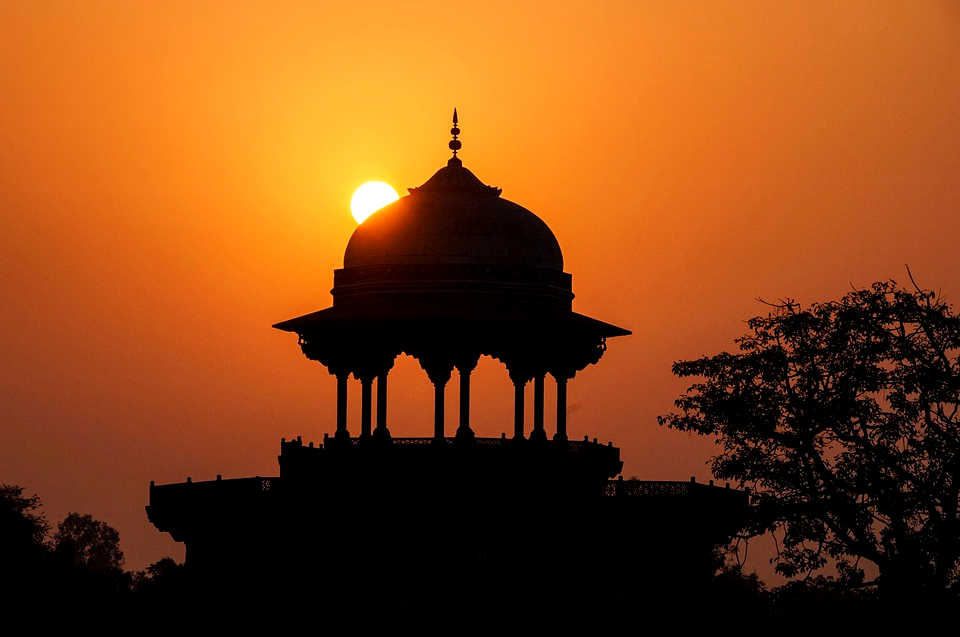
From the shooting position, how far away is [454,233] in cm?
6788

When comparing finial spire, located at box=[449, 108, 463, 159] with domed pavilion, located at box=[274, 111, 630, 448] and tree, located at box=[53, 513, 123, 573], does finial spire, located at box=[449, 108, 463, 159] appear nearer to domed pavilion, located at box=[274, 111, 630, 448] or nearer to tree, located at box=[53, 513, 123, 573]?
domed pavilion, located at box=[274, 111, 630, 448]

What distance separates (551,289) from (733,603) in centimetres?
1688

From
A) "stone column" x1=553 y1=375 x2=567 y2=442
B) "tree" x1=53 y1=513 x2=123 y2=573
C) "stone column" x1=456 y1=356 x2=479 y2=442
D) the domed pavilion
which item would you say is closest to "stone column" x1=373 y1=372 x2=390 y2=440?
the domed pavilion

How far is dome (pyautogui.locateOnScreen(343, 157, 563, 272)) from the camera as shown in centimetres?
6781

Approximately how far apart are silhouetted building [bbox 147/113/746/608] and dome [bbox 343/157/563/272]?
0.06m

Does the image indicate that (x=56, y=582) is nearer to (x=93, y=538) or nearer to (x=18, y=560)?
(x=18, y=560)

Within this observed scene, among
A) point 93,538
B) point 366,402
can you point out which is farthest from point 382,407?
point 93,538

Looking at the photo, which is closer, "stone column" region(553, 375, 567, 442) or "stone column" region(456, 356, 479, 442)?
"stone column" region(456, 356, 479, 442)

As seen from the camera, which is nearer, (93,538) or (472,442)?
(472,442)

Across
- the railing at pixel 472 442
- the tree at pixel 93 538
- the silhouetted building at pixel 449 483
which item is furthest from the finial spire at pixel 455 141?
the tree at pixel 93 538

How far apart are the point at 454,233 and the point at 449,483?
7.90 metres

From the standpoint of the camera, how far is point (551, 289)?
225 feet

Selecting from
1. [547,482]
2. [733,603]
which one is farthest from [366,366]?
[733,603]

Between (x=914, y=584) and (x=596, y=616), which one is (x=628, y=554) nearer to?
(x=596, y=616)
